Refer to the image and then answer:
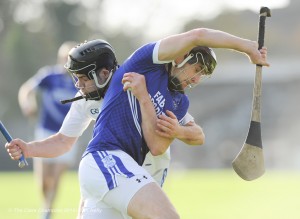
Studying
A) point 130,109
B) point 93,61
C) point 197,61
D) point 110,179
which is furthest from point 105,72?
point 110,179

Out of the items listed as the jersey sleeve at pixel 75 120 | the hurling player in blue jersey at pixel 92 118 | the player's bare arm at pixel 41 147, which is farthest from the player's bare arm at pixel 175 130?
the player's bare arm at pixel 41 147

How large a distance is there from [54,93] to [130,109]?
243 inches

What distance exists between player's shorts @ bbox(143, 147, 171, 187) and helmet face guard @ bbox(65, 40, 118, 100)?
0.59 meters

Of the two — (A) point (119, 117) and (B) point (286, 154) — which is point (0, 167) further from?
(A) point (119, 117)

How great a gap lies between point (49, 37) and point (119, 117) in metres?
38.6

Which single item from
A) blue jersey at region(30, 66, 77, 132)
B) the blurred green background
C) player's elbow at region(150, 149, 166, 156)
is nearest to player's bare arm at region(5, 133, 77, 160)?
player's elbow at region(150, 149, 166, 156)

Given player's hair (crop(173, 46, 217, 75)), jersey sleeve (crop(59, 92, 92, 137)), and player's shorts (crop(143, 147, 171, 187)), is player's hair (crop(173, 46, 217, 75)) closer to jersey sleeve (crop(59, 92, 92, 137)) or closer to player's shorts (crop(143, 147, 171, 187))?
player's shorts (crop(143, 147, 171, 187))

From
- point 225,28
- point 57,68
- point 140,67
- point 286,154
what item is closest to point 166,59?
point 140,67

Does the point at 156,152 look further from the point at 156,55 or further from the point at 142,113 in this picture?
the point at 156,55

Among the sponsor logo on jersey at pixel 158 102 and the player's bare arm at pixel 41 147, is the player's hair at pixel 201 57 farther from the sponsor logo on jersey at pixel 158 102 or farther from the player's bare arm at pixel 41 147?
the player's bare arm at pixel 41 147

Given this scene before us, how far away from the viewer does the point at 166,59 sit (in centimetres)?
606

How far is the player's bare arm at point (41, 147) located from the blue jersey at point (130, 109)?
28.3 inches

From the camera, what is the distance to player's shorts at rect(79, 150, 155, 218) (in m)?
5.90

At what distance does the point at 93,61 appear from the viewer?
6.45 m
